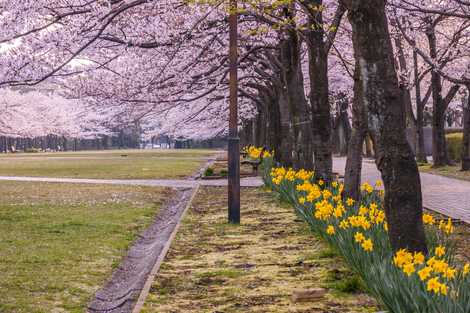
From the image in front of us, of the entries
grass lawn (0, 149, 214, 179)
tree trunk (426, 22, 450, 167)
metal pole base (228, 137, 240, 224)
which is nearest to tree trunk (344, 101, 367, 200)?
metal pole base (228, 137, 240, 224)

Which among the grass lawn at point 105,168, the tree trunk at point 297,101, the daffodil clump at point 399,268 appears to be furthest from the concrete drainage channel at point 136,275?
the grass lawn at point 105,168

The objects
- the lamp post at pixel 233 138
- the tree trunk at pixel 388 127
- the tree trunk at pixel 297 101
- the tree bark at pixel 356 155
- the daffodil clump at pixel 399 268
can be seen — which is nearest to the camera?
the daffodil clump at pixel 399 268

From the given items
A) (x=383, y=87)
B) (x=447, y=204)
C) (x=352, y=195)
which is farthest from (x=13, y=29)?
(x=447, y=204)

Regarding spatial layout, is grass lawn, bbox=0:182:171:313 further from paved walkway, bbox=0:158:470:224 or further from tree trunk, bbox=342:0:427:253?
paved walkway, bbox=0:158:470:224

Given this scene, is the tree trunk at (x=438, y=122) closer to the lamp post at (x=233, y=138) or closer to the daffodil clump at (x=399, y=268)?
the lamp post at (x=233, y=138)

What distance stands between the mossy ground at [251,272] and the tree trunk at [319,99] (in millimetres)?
1927

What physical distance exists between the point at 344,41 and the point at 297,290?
1887 cm

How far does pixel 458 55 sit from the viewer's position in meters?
28.0

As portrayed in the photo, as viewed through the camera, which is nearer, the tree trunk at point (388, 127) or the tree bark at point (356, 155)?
the tree trunk at point (388, 127)

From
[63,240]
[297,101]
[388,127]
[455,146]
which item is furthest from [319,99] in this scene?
[455,146]

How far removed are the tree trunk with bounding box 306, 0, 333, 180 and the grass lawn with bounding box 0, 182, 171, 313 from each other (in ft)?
13.1

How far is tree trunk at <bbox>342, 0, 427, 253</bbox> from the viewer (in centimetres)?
719

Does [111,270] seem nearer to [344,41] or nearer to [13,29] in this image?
[13,29]

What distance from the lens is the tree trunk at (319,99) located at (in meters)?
14.9
